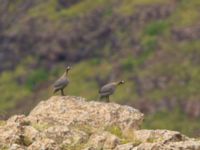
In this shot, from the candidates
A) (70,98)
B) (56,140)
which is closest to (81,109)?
(70,98)

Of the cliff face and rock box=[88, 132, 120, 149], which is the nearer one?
the cliff face

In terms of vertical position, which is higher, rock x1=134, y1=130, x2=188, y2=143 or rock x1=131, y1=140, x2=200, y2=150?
rock x1=134, y1=130, x2=188, y2=143

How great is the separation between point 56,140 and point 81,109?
6.94 meters

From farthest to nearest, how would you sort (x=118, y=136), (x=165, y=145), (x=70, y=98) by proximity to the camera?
(x=70, y=98)
(x=118, y=136)
(x=165, y=145)

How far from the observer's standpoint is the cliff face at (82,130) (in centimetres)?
5969

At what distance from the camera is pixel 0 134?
60.7m

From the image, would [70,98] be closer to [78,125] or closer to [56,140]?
[78,125]

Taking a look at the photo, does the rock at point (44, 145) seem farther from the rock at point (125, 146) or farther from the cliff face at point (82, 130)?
the rock at point (125, 146)

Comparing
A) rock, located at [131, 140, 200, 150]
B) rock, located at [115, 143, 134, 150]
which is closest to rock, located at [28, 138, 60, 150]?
rock, located at [115, 143, 134, 150]

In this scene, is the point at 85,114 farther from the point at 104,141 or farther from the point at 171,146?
the point at 171,146

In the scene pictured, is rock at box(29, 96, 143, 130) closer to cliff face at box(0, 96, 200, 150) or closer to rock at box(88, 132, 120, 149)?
cliff face at box(0, 96, 200, 150)

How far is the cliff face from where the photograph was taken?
5969cm

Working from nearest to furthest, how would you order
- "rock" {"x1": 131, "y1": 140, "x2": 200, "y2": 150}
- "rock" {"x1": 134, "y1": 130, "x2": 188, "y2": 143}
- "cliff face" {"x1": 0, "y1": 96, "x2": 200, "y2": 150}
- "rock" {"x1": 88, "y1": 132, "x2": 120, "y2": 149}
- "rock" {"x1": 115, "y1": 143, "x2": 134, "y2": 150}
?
"rock" {"x1": 131, "y1": 140, "x2": 200, "y2": 150} → "rock" {"x1": 115, "y1": 143, "x2": 134, "y2": 150} → "cliff face" {"x1": 0, "y1": 96, "x2": 200, "y2": 150} → "rock" {"x1": 88, "y1": 132, "x2": 120, "y2": 149} → "rock" {"x1": 134, "y1": 130, "x2": 188, "y2": 143}

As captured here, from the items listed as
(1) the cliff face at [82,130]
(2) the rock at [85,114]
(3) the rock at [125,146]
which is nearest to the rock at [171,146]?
(1) the cliff face at [82,130]
